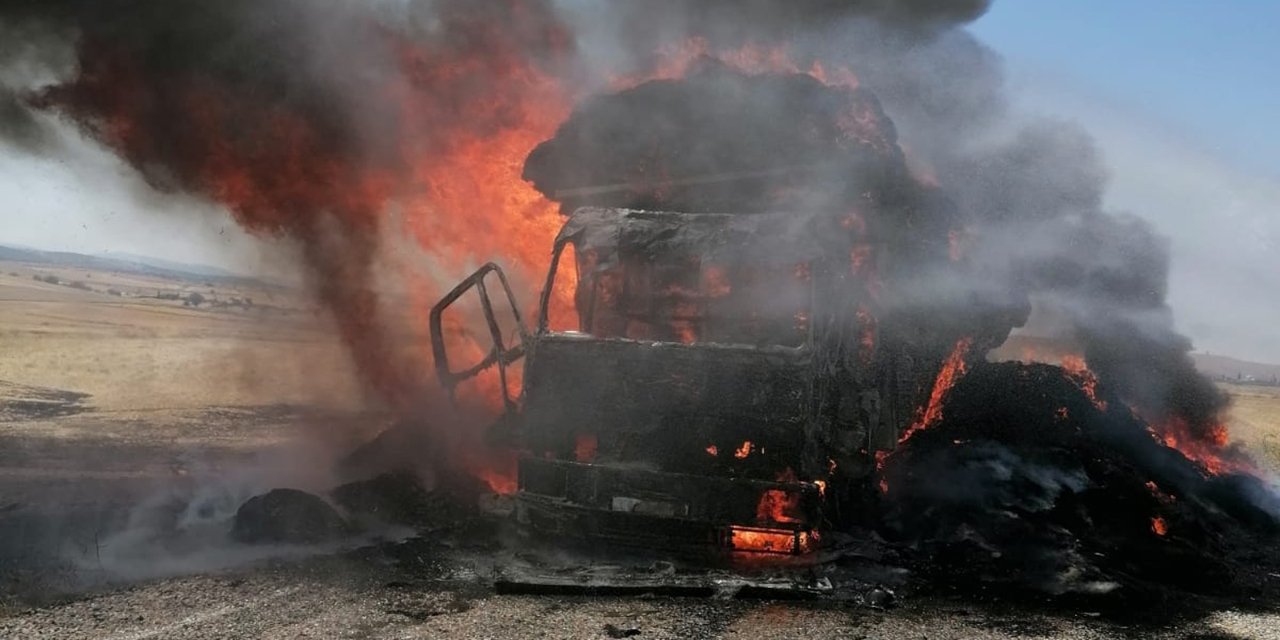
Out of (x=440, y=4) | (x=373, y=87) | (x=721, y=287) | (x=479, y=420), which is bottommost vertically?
(x=479, y=420)

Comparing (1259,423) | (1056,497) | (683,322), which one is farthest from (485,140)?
(1259,423)

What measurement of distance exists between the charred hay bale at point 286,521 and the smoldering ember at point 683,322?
1.5 inches

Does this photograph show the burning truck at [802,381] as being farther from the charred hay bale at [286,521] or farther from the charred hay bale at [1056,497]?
the charred hay bale at [286,521]

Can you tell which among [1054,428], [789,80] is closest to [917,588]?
[1054,428]

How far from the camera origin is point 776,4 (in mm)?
13273

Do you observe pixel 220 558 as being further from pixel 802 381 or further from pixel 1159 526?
Answer: pixel 1159 526

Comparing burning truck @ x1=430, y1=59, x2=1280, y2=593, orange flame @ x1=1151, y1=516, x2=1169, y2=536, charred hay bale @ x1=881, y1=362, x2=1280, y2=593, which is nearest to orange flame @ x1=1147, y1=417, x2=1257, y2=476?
burning truck @ x1=430, y1=59, x2=1280, y2=593

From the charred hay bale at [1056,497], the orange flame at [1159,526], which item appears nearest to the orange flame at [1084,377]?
the charred hay bale at [1056,497]

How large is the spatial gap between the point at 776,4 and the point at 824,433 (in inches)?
354

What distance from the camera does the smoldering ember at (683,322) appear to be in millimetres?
6555

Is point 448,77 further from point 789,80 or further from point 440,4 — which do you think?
point 789,80

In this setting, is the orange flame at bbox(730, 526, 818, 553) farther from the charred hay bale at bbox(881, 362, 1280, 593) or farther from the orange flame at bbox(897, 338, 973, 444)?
the orange flame at bbox(897, 338, 973, 444)

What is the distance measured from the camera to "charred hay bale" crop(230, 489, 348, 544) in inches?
286

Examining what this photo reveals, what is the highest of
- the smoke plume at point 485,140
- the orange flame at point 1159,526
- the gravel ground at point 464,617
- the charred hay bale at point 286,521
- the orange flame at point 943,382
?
the smoke plume at point 485,140
